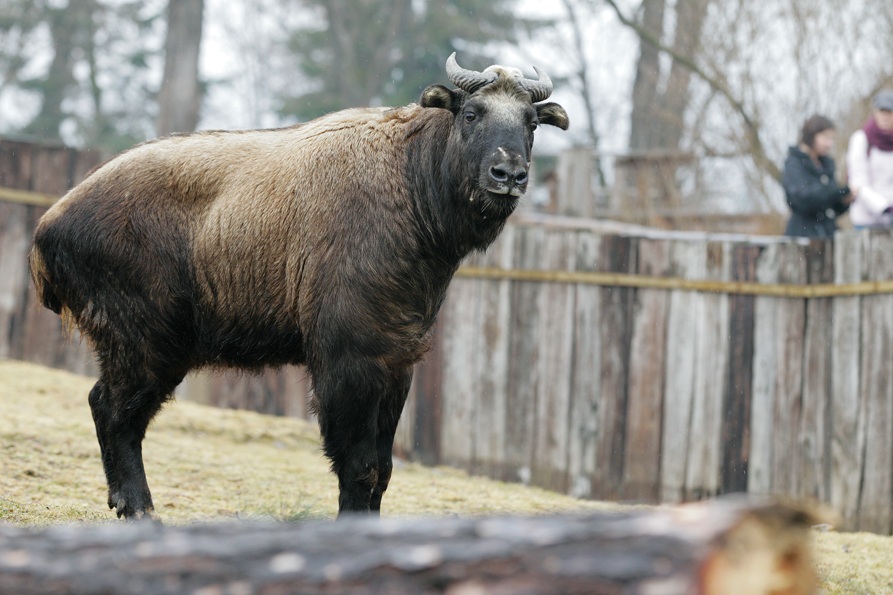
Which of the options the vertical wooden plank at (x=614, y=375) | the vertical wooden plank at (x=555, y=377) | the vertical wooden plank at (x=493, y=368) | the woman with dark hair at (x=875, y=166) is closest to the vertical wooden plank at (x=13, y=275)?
Result: the vertical wooden plank at (x=493, y=368)

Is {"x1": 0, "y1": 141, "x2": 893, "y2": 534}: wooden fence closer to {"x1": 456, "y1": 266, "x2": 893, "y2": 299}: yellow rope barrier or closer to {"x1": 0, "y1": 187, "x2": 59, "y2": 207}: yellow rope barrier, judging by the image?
{"x1": 456, "y1": 266, "x2": 893, "y2": 299}: yellow rope barrier

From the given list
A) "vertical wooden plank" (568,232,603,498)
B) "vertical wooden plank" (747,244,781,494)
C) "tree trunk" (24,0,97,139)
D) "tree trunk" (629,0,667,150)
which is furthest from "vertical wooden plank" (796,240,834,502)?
"tree trunk" (24,0,97,139)

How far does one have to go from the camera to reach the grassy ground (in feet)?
18.8

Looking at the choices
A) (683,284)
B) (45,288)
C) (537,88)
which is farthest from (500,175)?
(683,284)

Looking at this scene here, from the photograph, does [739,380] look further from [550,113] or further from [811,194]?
[550,113]

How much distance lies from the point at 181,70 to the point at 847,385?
13.5 m

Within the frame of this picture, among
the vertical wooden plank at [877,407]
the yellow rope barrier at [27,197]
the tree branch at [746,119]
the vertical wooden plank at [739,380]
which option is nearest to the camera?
the vertical wooden plank at [877,407]

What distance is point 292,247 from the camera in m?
5.43

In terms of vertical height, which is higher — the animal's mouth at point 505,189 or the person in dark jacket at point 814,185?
the person in dark jacket at point 814,185

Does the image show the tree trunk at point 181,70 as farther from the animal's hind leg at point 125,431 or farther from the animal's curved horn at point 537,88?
the animal's curved horn at point 537,88

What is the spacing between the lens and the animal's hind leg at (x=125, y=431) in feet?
18.0

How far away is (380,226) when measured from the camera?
5.29 meters

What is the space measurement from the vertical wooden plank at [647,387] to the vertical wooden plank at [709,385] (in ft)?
0.82

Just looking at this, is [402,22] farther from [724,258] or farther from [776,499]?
[776,499]
